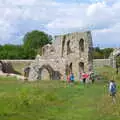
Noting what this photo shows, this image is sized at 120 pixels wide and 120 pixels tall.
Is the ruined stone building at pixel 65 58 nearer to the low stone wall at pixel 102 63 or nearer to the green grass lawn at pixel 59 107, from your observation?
the green grass lawn at pixel 59 107

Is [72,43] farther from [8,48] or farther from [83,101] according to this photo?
[8,48]

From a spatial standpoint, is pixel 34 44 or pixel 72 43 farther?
pixel 34 44

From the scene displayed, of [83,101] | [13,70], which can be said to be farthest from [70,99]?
[13,70]

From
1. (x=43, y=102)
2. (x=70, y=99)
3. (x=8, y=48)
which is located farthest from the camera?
(x=8, y=48)

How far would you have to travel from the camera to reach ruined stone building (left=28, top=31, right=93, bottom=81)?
58.2 m

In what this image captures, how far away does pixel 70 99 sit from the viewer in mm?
32750

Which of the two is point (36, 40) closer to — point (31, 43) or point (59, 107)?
point (31, 43)

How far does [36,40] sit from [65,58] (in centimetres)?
7554

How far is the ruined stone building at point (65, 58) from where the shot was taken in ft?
191

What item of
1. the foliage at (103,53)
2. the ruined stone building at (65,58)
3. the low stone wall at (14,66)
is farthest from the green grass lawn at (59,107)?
the foliage at (103,53)

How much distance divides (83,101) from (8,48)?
340 ft

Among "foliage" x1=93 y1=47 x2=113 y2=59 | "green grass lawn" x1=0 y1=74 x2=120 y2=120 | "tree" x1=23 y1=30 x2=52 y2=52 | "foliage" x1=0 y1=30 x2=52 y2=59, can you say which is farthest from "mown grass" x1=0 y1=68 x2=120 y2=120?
"tree" x1=23 y1=30 x2=52 y2=52

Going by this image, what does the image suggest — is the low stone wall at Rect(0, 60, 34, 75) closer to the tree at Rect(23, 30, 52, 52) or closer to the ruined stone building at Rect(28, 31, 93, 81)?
the ruined stone building at Rect(28, 31, 93, 81)

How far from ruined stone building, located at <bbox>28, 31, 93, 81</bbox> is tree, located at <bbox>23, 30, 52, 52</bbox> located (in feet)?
233
